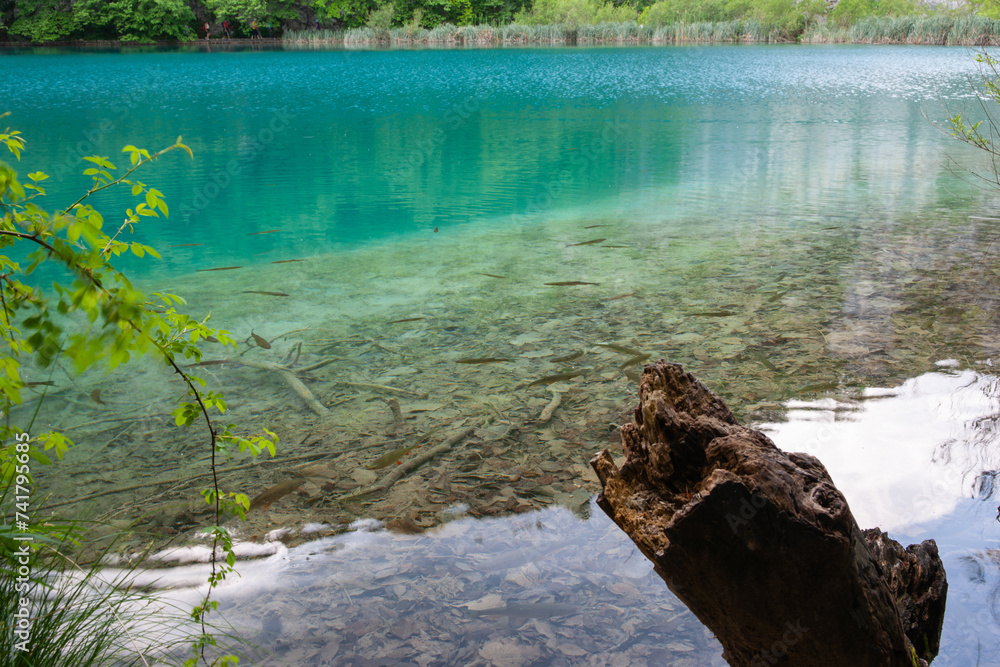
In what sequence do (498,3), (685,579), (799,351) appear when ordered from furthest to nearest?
1. (498,3)
2. (799,351)
3. (685,579)

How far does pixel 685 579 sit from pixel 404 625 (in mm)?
1173

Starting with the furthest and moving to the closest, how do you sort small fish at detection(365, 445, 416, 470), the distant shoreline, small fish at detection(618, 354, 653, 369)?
1. the distant shoreline
2. small fish at detection(618, 354, 653, 369)
3. small fish at detection(365, 445, 416, 470)

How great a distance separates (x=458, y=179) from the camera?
11953mm

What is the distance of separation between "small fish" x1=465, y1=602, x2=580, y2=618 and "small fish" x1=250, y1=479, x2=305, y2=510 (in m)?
1.20

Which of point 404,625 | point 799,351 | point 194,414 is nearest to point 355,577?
point 404,625

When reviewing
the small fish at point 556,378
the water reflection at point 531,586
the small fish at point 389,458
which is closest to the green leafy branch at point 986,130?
the water reflection at point 531,586

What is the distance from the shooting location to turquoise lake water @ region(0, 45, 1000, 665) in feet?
9.39

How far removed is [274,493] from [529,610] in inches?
56.2

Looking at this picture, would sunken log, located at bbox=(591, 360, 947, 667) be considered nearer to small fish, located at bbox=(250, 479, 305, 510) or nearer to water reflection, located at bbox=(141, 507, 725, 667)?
water reflection, located at bbox=(141, 507, 725, 667)

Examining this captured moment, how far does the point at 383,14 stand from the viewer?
57.5 meters

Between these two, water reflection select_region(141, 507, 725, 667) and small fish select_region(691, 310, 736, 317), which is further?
small fish select_region(691, 310, 736, 317)

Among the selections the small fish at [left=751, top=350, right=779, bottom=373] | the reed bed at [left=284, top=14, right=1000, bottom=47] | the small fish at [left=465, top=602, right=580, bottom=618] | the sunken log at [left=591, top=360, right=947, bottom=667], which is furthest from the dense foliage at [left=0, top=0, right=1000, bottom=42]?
the sunken log at [left=591, top=360, right=947, bottom=667]

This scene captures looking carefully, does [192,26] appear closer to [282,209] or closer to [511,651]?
[282,209]

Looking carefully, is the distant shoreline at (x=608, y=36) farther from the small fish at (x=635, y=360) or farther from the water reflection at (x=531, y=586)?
the water reflection at (x=531, y=586)
